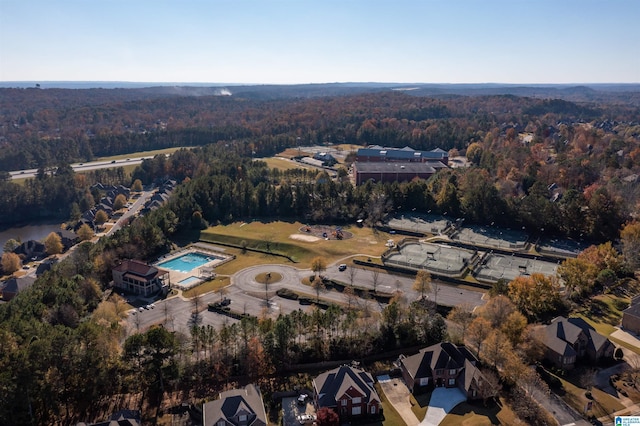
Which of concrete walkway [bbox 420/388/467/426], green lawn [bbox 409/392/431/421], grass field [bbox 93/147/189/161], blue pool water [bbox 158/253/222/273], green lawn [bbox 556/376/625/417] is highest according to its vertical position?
green lawn [bbox 556/376/625/417]

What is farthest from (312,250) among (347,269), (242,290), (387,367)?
(387,367)

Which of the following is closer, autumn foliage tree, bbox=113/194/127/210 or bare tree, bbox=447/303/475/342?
bare tree, bbox=447/303/475/342

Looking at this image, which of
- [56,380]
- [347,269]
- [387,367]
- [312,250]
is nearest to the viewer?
[56,380]

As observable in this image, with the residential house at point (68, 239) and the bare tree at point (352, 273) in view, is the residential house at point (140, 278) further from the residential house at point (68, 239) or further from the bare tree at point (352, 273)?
the residential house at point (68, 239)

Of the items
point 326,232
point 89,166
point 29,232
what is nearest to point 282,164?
point 89,166

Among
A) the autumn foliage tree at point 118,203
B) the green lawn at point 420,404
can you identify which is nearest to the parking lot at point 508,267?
the green lawn at point 420,404

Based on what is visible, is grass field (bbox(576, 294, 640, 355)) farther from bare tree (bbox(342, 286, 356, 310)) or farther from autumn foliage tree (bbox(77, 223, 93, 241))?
autumn foliage tree (bbox(77, 223, 93, 241))

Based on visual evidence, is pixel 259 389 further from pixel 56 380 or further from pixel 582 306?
pixel 582 306

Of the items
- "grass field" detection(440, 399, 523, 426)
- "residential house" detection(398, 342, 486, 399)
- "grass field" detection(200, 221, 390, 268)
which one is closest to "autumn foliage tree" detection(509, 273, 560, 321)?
"residential house" detection(398, 342, 486, 399)
